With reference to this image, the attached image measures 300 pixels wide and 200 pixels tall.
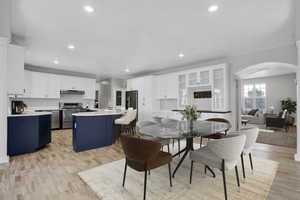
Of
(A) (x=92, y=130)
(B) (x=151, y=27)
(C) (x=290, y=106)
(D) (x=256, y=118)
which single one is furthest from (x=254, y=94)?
(A) (x=92, y=130)

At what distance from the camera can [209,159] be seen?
1.81m

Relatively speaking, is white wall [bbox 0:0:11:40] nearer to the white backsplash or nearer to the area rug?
the area rug

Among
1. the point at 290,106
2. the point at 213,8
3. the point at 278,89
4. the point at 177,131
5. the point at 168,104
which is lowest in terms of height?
the point at 177,131

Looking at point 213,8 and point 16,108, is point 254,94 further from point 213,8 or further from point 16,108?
point 16,108

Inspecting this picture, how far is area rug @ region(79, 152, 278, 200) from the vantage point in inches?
69.8

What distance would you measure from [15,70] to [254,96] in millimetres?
11778

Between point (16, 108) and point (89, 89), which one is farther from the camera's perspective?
point (89, 89)

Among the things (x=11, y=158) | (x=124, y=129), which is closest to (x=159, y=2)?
(x=124, y=129)

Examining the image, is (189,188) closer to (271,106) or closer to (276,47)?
(276,47)

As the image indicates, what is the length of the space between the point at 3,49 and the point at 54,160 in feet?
7.55

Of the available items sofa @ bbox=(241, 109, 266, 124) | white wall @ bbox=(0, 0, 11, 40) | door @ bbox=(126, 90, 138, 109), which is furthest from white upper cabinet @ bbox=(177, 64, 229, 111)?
white wall @ bbox=(0, 0, 11, 40)

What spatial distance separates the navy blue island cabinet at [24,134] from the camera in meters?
3.02

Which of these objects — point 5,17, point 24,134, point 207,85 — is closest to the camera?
point 5,17

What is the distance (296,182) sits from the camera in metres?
2.08
